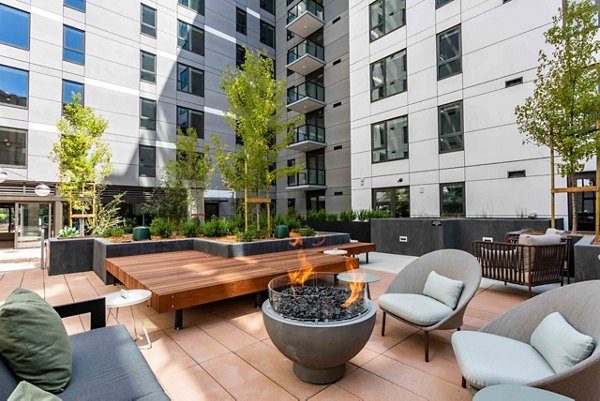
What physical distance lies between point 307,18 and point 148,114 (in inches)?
352

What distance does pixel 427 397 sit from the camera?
2.19m

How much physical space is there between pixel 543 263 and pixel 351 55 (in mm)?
10598

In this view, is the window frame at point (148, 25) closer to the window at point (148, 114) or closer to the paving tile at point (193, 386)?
the window at point (148, 114)

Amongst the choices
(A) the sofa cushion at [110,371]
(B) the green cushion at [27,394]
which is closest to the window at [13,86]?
(A) the sofa cushion at [110,371]

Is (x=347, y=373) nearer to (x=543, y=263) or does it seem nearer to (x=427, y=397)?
(x=427, y=397)

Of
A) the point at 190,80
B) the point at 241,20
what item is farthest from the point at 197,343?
the point at 241,20

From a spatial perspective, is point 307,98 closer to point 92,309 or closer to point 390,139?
point 390,139

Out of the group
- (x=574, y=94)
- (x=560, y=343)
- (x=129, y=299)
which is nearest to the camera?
(x=560, y=343)

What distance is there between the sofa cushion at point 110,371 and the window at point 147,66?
47.9 ft

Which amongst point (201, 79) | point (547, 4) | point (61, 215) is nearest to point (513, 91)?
point (547, 4)

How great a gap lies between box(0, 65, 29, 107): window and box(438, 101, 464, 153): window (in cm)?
1503

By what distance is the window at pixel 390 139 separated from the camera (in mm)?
10602

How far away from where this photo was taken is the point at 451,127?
9422 millimetres

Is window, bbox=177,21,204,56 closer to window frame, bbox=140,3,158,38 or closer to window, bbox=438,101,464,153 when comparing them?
window frame, bbox=140,3,158,38
